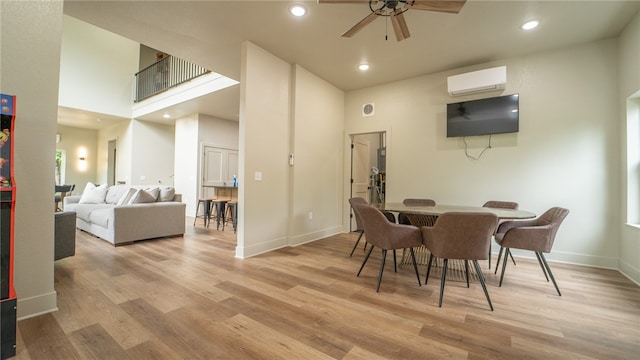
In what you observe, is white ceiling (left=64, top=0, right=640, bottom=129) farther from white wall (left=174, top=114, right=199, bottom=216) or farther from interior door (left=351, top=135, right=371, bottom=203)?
white wall (left=174, top=114, right=199, bottom=216)

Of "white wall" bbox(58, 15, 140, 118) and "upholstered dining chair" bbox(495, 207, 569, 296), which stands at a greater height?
"white wall" bbox(58, 15, 140, 118)

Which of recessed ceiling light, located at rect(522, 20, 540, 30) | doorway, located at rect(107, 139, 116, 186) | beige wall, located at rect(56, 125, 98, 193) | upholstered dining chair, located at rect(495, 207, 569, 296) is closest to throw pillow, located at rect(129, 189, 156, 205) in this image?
upholstered dining chair, located at rect(495, 207, 569, 296)

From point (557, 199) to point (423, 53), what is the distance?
2761mm

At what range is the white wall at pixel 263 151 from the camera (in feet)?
11.5

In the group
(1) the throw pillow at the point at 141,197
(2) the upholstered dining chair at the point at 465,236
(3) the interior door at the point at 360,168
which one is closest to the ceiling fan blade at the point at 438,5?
(2) the upholstered dining chair at the point at 465,236

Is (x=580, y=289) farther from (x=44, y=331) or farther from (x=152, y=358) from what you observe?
(x=44, y=331)

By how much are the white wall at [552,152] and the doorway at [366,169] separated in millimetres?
1163

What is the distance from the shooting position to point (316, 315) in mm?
1987

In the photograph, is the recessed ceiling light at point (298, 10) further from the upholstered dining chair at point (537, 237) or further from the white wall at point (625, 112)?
the white wall at point (625, 112)

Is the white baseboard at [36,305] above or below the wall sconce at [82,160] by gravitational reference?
below

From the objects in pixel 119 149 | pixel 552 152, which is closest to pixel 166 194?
pixel 119 149

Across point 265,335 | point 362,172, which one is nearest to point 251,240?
point 265,335

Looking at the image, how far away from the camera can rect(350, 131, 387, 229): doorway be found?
18.0 ft

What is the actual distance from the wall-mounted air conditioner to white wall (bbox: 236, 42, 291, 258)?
2.60 meters
